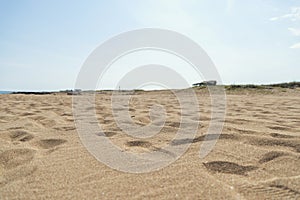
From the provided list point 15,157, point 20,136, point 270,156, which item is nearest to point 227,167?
point 270,156

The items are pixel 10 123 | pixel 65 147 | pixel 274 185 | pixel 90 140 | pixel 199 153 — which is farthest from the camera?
pixel 10 123

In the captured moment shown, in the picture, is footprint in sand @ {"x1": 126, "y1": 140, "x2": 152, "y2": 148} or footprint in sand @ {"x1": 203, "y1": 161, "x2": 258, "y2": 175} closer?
footprint in sand @ {"x1": 203, "y1": 161, "x2": 258, "y2": 175}

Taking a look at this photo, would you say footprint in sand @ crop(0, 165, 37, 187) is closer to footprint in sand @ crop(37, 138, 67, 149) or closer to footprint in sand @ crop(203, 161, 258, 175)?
footprint in sand @ crop(37, 138, 67, 149)

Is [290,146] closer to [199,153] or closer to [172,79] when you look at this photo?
[199,153]

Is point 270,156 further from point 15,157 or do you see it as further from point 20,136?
point 20,136

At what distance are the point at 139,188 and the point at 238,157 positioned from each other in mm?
732

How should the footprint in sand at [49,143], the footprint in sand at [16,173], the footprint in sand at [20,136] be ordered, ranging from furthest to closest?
the footprint in sand at [20,136] < the footprint in sand at [49,143] < the footprint in sand at [16,173]

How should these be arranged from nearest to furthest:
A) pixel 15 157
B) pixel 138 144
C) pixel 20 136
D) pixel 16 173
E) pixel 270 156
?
pixel 16 173 < pixel 270 156 < pixel 15 157 < pixel 138 144 < pixel 20 136

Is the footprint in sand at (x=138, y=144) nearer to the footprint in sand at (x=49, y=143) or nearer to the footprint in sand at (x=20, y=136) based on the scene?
the footprint in sand at (x=49, y=143)

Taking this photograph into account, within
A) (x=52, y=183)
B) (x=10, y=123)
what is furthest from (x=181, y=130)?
(x=10, y=123)

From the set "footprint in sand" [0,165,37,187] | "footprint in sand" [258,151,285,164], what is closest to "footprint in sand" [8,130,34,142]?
"footprint in sand" [0,165,37,187]

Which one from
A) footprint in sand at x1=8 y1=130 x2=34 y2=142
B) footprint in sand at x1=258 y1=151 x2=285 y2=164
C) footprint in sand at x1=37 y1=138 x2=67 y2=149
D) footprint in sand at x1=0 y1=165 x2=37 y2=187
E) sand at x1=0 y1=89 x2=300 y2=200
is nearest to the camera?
sand at x1=0 y1=89 x2=300 y2=200

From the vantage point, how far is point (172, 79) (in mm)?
3633

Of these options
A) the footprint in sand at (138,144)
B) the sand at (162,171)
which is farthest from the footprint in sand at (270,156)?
the footprint in sand at (138,144)
